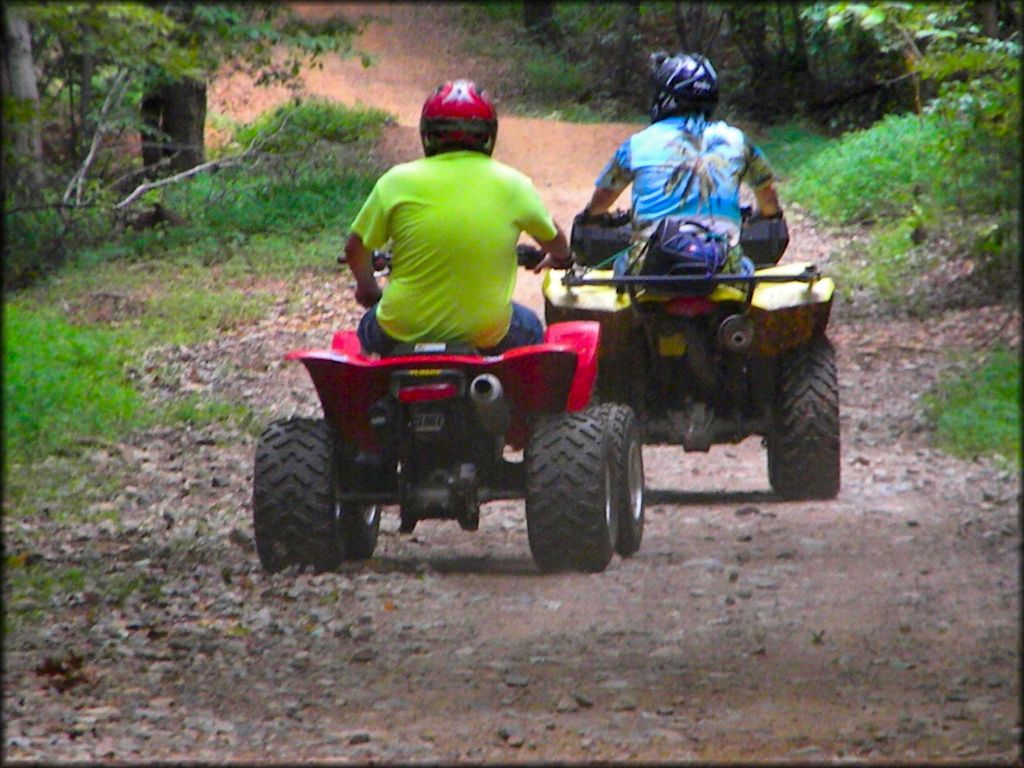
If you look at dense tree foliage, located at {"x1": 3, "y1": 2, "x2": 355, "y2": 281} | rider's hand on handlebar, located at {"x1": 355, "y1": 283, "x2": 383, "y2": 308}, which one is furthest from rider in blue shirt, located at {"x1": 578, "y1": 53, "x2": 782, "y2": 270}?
dense tree foliage, located at {"x1": 3, "y1": 2, "x2": 355, "y2": 281}

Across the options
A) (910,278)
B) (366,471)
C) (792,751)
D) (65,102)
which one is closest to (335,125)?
(65,102)

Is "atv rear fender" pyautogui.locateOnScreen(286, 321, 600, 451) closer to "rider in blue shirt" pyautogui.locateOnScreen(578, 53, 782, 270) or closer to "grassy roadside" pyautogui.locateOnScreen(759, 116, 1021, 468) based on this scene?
"rider in blue shirt" pyautogui.locateOnScreen(578, 53, 782, 270)

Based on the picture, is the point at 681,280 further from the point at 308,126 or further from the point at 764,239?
the point at 308,126

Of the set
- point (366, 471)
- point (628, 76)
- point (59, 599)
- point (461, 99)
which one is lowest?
point (59, 599)

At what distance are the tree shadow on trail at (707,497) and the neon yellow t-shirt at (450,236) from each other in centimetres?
228

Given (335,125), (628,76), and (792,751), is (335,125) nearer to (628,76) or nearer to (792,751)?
(628,76)

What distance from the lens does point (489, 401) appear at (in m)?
5.93

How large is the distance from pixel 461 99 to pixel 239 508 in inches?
112

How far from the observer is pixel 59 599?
6227 millimetres

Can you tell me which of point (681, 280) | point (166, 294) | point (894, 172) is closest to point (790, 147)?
point (894, 172)

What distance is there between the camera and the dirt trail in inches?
175

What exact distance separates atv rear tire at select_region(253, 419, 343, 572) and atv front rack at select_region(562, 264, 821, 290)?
1529 mm

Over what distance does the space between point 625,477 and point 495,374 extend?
Answer: 782 mm

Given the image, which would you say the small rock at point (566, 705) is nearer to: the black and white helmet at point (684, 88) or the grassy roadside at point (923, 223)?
the grassy roadside at point (923, 223)
